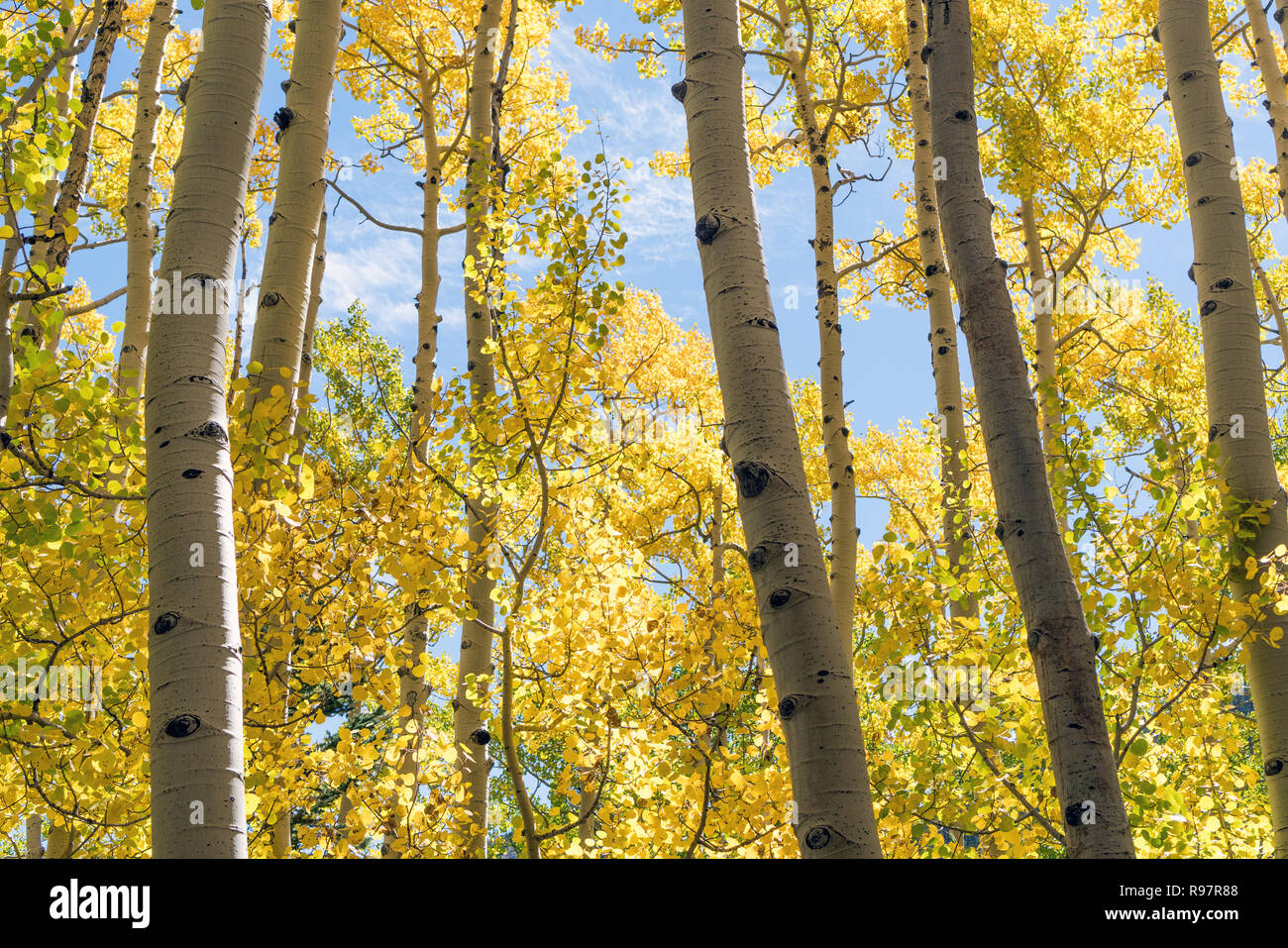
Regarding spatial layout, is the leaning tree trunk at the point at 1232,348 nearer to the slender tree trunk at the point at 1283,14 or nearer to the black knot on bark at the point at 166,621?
the slender tree trunk at the point at 1283,14

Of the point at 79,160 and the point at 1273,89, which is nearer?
the point at 79,160

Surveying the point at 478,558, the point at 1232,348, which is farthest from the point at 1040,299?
the point at 478,558

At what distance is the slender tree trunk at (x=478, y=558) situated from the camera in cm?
404

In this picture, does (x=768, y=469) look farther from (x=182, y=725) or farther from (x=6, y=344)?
(x=6, y=344)

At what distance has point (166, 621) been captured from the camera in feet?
7.14

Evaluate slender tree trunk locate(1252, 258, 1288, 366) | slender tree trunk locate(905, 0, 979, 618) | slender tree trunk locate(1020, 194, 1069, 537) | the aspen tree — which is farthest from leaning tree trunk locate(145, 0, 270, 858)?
slender tree trunk locate(1252, 258, 1288, 366)

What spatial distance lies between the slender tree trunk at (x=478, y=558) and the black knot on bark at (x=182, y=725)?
1.65 m

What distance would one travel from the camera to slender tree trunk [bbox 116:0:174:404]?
21.6 feet

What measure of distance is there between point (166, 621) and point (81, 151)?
162 inches

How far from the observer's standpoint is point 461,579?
393cm

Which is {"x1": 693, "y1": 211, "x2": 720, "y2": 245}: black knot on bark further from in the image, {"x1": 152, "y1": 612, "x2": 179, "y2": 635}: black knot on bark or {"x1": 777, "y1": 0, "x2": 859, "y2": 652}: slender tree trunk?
{"x1": 777, "y1": 0, "x2": 859, "y2": 652}: slender tree trunk

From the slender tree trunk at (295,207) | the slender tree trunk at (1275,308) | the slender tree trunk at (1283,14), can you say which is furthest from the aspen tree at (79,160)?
the slender tree trunk at (1275,308)
